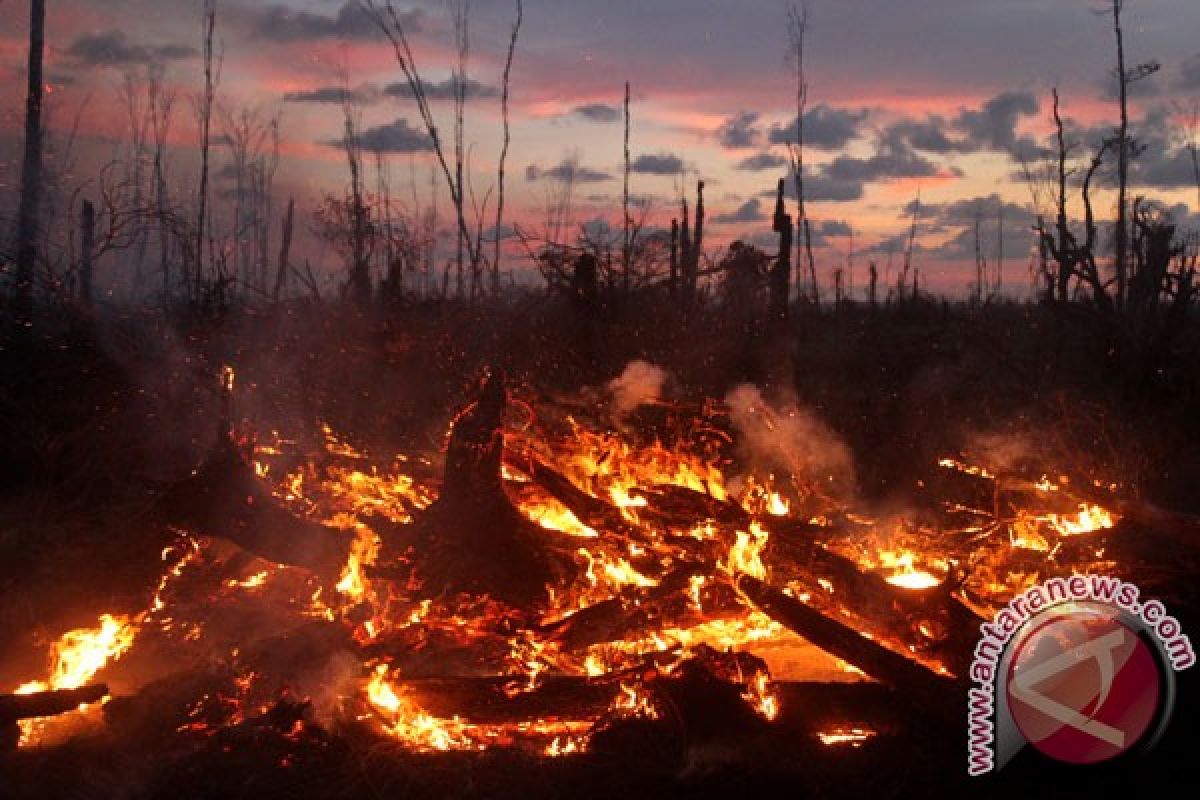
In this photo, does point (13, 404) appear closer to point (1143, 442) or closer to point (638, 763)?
point (638, 763)

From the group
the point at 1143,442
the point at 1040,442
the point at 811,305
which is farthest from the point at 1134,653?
the point at 811,305

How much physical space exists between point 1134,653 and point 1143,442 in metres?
6.27

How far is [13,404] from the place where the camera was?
27.5 ft

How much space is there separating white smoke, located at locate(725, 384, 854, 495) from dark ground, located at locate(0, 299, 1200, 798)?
→ 0.30m

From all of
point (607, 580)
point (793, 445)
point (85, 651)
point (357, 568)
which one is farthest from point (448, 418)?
point (85, 651)

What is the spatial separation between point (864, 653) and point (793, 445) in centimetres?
504

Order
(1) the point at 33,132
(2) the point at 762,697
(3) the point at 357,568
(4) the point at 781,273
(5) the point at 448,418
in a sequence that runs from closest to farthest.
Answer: (2) the point at 762,697
(3) the point at 357,568
(5) the point at 448,418
(1) the point at 33,132
(4) the point at 781,273

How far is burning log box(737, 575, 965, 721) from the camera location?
4.10m

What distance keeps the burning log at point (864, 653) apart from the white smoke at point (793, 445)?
2656 millimetres

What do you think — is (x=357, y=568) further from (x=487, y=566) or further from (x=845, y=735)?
(x=845, y=735)

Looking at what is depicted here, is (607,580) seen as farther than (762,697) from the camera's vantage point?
Yes

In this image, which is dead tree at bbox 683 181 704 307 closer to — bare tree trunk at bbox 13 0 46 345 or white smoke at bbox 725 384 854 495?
white smoke at bbox 725 384 854 495

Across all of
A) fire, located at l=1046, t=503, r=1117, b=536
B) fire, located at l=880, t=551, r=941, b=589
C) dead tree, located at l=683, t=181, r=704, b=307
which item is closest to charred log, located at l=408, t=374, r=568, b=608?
fire, located at l=880, t=551, r=941, b=589

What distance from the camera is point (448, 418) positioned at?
9477 mm
